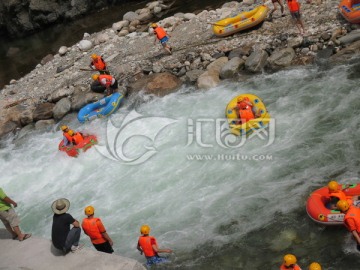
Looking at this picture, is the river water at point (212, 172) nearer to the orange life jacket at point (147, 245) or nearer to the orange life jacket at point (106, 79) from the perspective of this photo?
the orange life jacket at point (147, 245)

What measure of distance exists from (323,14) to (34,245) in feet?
35.6

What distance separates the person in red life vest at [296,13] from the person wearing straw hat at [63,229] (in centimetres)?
905

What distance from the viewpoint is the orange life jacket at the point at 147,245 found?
718 centimetres

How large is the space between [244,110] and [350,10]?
502 cm

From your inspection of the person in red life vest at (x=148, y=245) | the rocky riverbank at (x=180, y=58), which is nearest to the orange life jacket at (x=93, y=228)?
the person in red life vest at (x=148, y=245)

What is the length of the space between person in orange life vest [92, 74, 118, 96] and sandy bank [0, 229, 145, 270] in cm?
692

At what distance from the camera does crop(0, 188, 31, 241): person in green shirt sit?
756cm

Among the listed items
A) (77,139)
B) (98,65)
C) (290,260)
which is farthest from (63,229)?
(98,65)

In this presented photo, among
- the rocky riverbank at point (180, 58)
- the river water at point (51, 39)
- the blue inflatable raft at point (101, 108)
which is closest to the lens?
the rocky riverbank at point (180, 58)

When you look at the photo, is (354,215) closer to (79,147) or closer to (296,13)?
(79,147)

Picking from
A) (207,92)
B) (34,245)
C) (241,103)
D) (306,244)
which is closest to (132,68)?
(207,92)

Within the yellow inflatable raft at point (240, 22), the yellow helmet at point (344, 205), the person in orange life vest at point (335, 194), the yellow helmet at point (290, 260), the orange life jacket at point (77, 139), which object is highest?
the yellow inflatable raft at point (240, 22)

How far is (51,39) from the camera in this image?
998 inches

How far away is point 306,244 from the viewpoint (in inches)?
296
